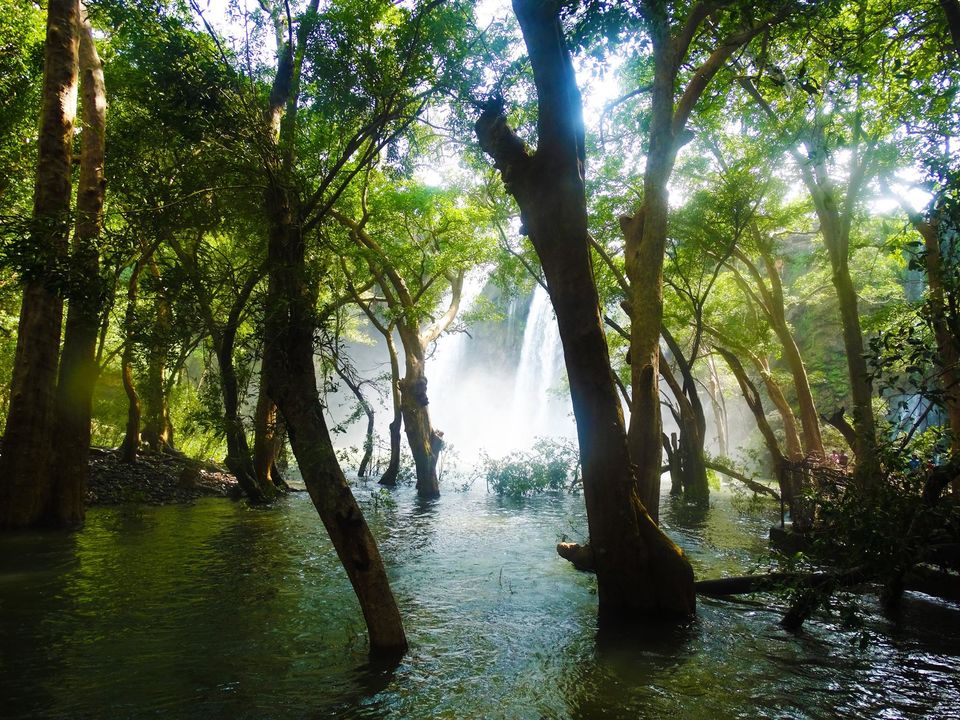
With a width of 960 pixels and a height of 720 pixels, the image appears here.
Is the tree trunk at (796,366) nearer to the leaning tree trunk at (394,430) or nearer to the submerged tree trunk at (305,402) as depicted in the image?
the leaning tree trunk at (394,430)

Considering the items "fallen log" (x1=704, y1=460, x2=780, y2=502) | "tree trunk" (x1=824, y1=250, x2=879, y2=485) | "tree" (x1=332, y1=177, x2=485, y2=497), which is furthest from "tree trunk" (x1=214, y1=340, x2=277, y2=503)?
"fallen log" (x1=704, y1=460, x2=780, y2=502)

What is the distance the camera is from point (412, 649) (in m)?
5.70

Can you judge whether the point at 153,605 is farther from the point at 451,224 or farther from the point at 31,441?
the point at 451,224

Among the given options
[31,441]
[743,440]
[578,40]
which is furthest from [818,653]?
[743,440]

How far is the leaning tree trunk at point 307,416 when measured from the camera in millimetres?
4770

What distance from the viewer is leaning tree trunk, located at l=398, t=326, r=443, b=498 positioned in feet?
55.7

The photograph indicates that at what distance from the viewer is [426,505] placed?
53.7ft

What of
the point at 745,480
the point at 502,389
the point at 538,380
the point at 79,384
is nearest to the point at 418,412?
the point at 79,384

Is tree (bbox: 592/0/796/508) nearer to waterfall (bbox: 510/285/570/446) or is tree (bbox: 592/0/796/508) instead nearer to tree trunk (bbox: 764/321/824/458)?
tree trunk (bbox: 764/321/824/458)

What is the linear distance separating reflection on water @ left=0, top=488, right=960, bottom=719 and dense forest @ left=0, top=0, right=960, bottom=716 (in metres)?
0.51

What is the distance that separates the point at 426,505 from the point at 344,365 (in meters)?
11.4

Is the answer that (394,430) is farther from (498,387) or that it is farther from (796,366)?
(498,387)

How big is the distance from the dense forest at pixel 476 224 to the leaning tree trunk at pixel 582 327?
1.0 inches

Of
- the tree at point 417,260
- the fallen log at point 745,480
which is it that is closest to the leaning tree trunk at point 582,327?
the tree at point 417,260
